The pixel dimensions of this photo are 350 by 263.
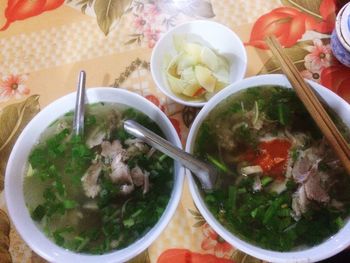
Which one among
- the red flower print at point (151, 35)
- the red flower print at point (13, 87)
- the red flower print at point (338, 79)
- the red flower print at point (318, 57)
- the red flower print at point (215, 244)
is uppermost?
the red flower print at point (151, 35)

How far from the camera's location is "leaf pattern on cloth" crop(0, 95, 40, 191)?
4.91 feet

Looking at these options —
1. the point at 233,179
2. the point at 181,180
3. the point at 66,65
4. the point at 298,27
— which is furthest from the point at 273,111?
the point at 66,65

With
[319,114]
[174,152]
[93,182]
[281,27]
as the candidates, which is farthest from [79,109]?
[281,27]

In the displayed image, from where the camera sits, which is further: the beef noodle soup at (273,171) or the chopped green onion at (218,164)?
the chopped green onion at (218,164)

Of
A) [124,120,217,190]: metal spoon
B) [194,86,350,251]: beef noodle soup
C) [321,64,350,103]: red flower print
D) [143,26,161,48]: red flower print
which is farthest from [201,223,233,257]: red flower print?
[143,26,161,48]: red flower print

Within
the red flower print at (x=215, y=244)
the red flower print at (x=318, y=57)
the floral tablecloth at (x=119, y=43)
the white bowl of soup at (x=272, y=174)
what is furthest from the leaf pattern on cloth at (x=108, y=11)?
the red flower print at (x=215, y=244)

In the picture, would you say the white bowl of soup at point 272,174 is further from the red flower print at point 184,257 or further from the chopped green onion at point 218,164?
the red flower print at point 184,257

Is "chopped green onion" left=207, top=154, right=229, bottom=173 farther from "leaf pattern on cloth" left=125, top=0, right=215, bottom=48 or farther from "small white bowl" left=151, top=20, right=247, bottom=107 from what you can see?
"leaf pattern on cloth" left=125, top=0, right=215, bottom=48

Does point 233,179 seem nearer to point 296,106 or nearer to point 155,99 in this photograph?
point 296,106

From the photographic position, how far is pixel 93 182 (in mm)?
1225

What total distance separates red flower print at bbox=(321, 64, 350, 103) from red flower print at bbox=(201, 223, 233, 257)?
0.74 m

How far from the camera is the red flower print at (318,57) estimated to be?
4.98ft

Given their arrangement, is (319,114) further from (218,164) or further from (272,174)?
(218,164)

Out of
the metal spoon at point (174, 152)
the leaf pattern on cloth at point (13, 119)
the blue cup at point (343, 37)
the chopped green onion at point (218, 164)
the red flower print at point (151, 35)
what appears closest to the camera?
the metal spoon at point (174, 152)
